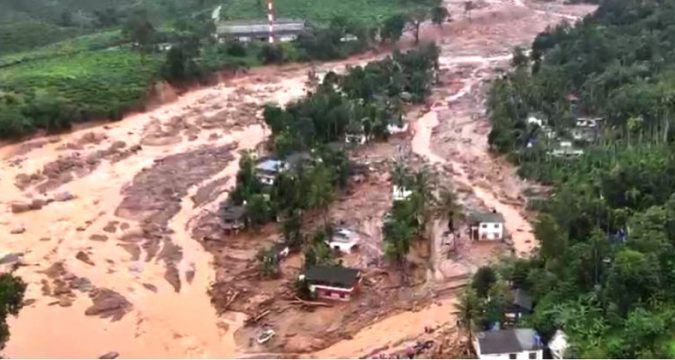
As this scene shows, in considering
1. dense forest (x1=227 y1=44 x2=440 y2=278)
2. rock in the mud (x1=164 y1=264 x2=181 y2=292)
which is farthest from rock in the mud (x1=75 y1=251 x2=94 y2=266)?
dense forest (x1=227 y1=44 x2=440 y2=278)

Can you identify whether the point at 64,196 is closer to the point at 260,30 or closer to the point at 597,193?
the point at 597,193

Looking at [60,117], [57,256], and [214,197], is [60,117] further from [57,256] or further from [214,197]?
[57,256]

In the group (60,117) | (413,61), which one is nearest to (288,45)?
(413,61)

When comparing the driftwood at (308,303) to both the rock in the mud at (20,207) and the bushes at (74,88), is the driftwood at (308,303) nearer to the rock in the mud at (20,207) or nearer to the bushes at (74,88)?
the rock in the mud at (20,207)

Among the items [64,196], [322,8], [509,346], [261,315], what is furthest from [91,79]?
[509,346]

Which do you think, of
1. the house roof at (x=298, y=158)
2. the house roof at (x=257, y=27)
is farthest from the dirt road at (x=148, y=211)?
the house roof at (x=257, y=27)
